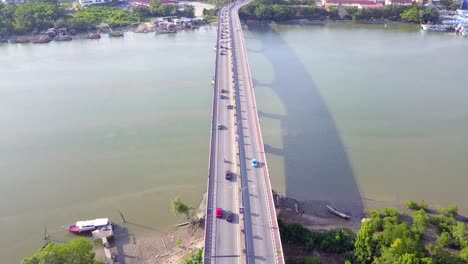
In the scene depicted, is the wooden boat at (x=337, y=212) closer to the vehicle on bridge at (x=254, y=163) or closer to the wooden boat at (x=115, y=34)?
the vehicle on bridge at (x=254, y=163)

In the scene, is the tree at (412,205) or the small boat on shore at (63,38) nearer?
the tree at (412,205)

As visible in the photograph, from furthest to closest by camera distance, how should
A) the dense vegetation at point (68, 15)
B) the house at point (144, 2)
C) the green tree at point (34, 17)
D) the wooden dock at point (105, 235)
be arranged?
the house at point (144, 2) < the dense vegetation at point (68, 15) < the green tree at point (34, 17) < the wooden dock at point (105, 235)

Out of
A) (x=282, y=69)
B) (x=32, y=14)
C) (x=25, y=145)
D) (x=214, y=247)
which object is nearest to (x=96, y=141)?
(x=25, y=145)

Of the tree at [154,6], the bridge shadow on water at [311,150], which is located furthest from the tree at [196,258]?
the tree at [154,6]

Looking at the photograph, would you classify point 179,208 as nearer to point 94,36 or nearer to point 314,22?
point 94,36

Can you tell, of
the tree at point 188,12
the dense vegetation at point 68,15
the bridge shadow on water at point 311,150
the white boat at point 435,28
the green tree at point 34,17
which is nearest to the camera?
the bridge shadow on water at point 311,150

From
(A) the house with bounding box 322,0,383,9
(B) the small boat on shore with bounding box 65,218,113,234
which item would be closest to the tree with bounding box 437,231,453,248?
(B) the small boat on shore with bounding box 65,218,113,234

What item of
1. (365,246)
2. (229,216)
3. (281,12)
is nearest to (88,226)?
(229,216)
